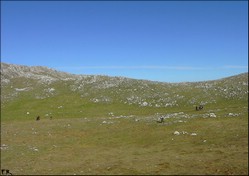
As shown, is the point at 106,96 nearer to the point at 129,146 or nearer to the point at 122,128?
the point at 122,128

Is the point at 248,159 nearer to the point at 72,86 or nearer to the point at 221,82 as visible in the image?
the point at 221,82

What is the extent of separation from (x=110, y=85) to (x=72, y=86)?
13.4 metres

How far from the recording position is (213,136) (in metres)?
51.7

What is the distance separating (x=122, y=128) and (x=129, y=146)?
12.3m

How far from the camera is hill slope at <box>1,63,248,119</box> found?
88.6m

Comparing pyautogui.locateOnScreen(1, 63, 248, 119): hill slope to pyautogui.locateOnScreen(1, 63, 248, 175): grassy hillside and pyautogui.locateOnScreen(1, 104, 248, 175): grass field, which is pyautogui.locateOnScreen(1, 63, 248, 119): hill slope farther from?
pyautogui.locateOnScreen(1, 104, 248, 175): grass field

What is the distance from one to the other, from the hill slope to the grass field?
52.5 ft

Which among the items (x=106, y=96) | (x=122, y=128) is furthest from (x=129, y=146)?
(x=106, y=96)

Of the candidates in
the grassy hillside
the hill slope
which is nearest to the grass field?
the grassy hillside

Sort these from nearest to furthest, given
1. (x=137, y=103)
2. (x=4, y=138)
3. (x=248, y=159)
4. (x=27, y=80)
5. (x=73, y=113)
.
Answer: (x=248, y=159)
(x=4, y=138)
(x=73, y=113)
(x=137, y=103)
(x=27, y=80)

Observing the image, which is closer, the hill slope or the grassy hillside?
the grassy hillside

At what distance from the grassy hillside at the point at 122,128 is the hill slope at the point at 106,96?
0.87ft

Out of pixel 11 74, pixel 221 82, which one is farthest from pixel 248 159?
pixel 11 74

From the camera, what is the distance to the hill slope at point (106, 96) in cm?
8856
